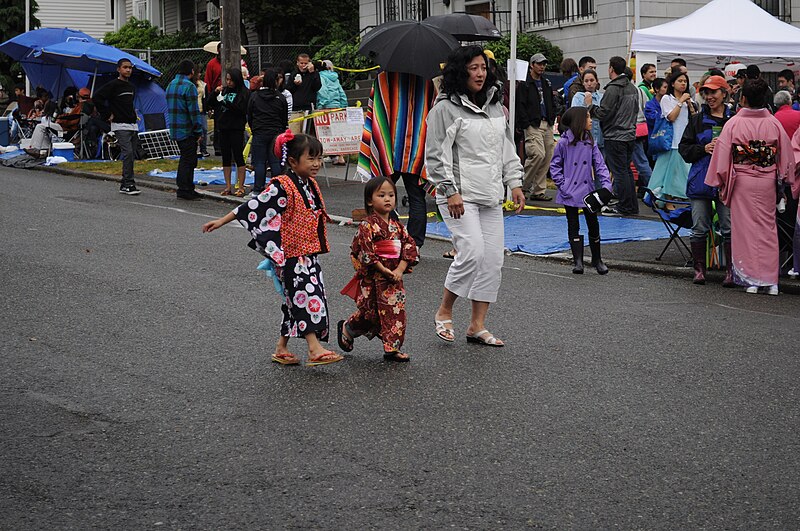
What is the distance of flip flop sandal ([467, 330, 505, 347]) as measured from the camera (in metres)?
7.88

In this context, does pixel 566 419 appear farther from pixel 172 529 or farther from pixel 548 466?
pixel 172 529

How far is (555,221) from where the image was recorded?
49.2 feet

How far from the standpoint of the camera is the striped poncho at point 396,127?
11500 millimetres

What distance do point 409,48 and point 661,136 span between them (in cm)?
392

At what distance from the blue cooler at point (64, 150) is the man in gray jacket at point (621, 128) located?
12373 millimetres

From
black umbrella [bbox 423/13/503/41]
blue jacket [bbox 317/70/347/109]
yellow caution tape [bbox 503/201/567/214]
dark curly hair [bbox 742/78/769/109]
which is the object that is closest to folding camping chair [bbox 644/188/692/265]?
dark curly hair [bbox 742/78/769/109]

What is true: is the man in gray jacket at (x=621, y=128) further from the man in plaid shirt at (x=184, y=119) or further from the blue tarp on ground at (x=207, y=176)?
the blue tarp on ground at (x=207, y=176)

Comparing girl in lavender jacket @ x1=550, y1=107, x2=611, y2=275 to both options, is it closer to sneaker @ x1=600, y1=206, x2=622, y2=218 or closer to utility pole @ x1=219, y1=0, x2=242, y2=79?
sneaker @ x1=600, y1=206, x2=622, y2=218

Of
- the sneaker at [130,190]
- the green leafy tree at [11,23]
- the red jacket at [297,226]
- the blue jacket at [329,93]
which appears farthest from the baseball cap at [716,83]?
the green leafy tree at [11,23]

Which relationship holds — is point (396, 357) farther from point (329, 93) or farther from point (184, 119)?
point (329, 93)

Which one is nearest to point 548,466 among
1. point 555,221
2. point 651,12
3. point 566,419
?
point 566,419

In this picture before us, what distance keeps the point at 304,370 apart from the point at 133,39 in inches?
1541

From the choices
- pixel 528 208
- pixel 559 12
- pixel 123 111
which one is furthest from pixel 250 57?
pixel 528 208

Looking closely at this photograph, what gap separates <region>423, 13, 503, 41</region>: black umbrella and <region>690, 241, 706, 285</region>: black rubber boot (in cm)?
518
